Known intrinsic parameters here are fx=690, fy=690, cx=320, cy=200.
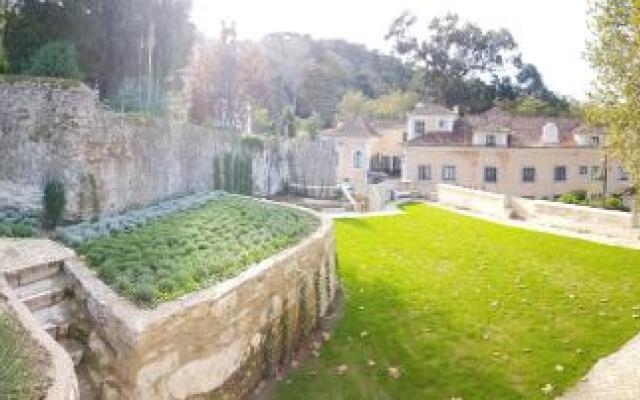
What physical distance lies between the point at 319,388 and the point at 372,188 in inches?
1215

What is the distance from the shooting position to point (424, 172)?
4831 cm

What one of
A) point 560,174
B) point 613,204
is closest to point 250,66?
point 560,174

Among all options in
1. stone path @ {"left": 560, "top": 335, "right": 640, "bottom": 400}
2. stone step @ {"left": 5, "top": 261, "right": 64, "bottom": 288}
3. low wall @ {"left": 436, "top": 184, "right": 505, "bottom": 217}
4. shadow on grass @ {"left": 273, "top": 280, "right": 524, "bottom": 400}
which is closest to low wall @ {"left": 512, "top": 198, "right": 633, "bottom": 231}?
low wall @ {"left": 436, "top": 184, "right": 505, "bottom": 217}

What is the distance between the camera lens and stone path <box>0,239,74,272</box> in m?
12.2

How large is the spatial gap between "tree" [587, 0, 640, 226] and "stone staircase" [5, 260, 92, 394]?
15.4 m

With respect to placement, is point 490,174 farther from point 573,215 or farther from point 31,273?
point 31,273

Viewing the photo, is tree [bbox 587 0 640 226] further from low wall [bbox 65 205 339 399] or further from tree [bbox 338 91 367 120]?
tree [bbox 338 91 367 120]

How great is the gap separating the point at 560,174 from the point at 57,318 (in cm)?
4360

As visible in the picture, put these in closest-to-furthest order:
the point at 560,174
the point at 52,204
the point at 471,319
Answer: the point at 471,319, the point at 52,204, the point at 560,174

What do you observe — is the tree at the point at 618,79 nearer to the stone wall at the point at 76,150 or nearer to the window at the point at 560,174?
the stone wall at the point at 76,150

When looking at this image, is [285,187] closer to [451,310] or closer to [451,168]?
[451,168]

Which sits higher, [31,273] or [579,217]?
[31,273]

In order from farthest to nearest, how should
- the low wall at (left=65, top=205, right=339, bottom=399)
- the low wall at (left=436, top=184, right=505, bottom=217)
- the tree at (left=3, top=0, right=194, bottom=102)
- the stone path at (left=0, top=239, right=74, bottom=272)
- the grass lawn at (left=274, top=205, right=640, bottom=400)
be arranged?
1. the low wall at (left=436, top=184, right=505, bottom=217)
2. the tree at (left=3, top=0, right=194, bottom=102)
3. the grass lawn at (left=274, top=205, right=640, bottom=400)
4. the stone path at (left=0, top=239, right=74, bottom=272)
5. the low wall at (left=65, top=205, right=339, bottom=399)

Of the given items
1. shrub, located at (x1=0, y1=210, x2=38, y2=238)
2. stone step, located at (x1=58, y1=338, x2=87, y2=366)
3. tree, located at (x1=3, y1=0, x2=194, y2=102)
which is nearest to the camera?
stone step, located at (x1=58, y1=338, x2=87, y2=366)
